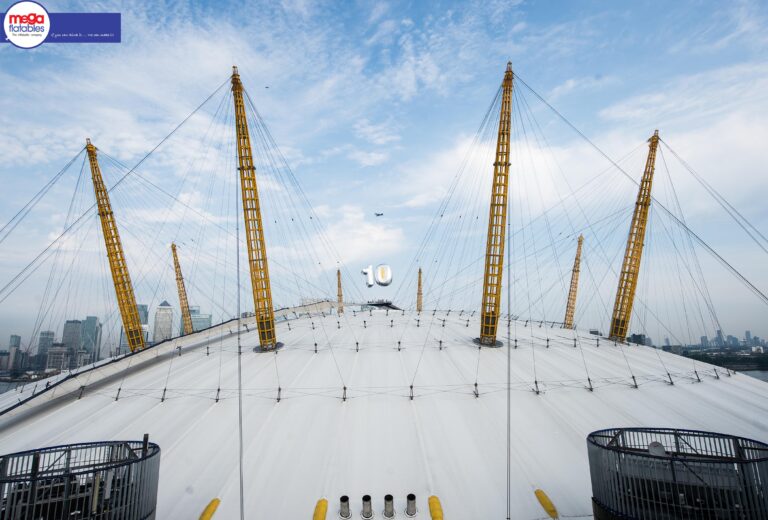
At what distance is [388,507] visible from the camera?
14.8m

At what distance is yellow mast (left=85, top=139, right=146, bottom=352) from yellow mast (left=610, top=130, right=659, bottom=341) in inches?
2236

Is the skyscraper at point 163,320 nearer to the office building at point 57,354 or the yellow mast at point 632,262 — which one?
the office building at point 57,354

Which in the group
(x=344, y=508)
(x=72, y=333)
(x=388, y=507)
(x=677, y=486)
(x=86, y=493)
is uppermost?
(x=677, y=486)

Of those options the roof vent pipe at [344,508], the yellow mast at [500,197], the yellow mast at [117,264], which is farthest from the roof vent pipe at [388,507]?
the yellow mast at [117,264]

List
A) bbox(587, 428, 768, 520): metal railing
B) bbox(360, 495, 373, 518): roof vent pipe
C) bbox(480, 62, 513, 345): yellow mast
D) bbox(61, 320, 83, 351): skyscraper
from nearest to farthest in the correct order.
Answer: bbox(587, 428, 768, 520): metal railing, bbox(360, 495, 373, 518): roof vent pipe, bbox(480, 62, 513, 345): yellow mast, bbox(61, 320, 83, 351): skyscraper

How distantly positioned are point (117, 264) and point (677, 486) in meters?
55.0

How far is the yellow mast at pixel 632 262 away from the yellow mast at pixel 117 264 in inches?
2236

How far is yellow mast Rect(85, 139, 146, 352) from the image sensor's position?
45.0m

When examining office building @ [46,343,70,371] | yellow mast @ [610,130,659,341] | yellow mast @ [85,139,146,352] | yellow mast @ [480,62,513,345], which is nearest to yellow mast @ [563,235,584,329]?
yellow mast @ [610,130,659,341]

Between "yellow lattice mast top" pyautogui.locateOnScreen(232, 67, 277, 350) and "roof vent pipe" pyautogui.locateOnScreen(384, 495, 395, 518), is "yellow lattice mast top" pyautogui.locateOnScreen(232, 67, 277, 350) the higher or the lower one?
the higher one

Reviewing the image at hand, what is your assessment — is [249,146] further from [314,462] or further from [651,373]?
[651,373]

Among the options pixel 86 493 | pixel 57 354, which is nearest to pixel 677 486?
pixel 86 493

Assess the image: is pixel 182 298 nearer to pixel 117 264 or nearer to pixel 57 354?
pixel 117 264

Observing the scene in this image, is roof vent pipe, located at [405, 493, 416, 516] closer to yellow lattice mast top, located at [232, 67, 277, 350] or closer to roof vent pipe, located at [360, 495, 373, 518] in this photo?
roof vent pipe, located at [360, 495, 373, 518]
